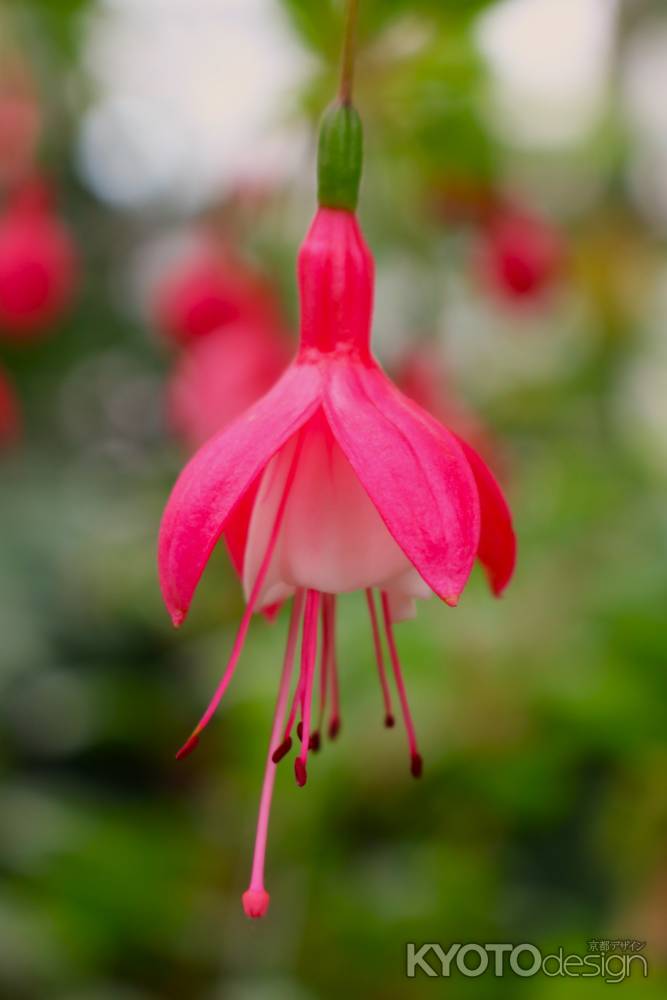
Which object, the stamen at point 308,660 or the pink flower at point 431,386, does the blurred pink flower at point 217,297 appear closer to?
the pink flower at point 431,386

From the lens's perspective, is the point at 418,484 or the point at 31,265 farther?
the point at 31,265

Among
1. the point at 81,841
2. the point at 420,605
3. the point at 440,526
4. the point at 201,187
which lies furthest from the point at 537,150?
the point at 440,526

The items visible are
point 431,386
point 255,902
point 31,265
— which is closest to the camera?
point 255,902

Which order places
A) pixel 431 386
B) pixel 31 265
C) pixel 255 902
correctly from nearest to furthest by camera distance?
pixel 255 902
pixel 431 386
pixel 31 265

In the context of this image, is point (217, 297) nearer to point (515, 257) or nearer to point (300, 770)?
point (515, 257)

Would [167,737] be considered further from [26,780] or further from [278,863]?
[278,863]

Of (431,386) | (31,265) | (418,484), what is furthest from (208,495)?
(31,265)
